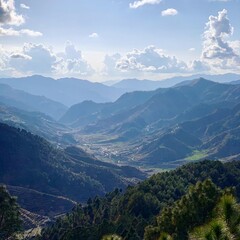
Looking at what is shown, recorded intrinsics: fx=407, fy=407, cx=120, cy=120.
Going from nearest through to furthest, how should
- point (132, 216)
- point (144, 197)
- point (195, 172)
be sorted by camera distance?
point (132, 216)
point (144, 197)
point (195, 172)

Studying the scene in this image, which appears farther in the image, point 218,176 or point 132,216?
point 218,176

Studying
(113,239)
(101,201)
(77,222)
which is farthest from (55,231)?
(113,239)

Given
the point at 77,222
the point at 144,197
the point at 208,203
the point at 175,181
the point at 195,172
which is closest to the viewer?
the point at 208,203

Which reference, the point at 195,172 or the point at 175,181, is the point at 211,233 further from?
the point at 195,172

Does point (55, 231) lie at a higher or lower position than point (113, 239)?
lower

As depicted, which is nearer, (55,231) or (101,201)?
(55,231)

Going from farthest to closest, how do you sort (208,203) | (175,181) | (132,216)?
1. (175,181)
2. (132,216)
3. (208,203)

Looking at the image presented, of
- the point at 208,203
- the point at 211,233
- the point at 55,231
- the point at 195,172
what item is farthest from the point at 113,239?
the point at 195,172

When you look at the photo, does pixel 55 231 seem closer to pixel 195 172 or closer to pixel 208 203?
pixel 195 172

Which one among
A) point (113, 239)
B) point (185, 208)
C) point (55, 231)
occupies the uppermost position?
point (113, 239)
